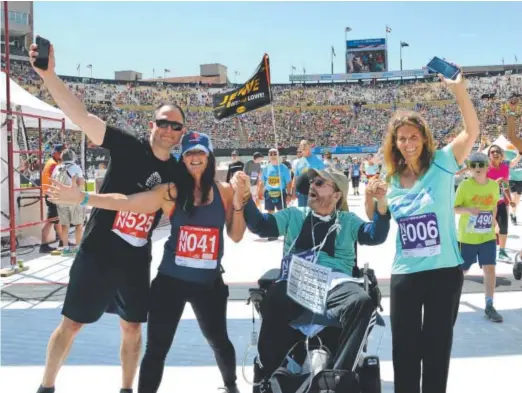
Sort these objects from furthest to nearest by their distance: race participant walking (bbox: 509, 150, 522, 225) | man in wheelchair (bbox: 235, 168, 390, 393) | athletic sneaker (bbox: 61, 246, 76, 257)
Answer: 1. race participant walking (bbox: 509, 150, 522, 225)
2. athletic sneaker (bbox: 61, 246, 76, 257)
3. man in wheelchair (bbox: 235, 168, 390, 393)

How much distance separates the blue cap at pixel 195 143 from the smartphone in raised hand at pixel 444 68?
1386 mm

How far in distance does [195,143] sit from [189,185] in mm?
249

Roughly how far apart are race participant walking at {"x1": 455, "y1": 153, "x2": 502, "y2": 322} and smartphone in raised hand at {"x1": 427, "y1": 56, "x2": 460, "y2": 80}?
1.90 m

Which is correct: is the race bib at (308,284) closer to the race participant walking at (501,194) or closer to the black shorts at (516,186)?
the race participant walking at (501,194)

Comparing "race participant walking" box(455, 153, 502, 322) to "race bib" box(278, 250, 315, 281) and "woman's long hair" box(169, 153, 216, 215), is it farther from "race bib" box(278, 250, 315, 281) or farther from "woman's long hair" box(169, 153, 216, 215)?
"woman's long hair" box(169, 153, 216, 215)

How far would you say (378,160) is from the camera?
10.6ft

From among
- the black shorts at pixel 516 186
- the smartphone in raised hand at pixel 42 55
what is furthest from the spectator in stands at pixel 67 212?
the black shorts at pixel 516 186

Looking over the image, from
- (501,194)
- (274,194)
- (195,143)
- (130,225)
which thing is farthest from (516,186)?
(130,225)

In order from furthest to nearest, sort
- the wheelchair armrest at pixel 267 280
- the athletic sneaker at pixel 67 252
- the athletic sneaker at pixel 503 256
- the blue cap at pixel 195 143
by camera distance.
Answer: the athletic sneaker at pixel 67 252 → the athletic sneaker at pixel 503 256 → the wheelchair armrest at pixel 267 280 → the blue cap at pixel 195 143

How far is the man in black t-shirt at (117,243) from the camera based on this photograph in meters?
2.74

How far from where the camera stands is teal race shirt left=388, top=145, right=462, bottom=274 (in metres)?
2.60

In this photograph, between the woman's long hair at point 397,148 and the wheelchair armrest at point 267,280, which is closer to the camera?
the woman's long hair at point 397,148

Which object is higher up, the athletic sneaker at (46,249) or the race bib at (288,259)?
the race bib at (288,259)

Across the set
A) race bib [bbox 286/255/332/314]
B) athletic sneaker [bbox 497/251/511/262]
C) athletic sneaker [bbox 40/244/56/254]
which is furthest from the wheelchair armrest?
athletic sneaker [bbox 40/244/56/254]
